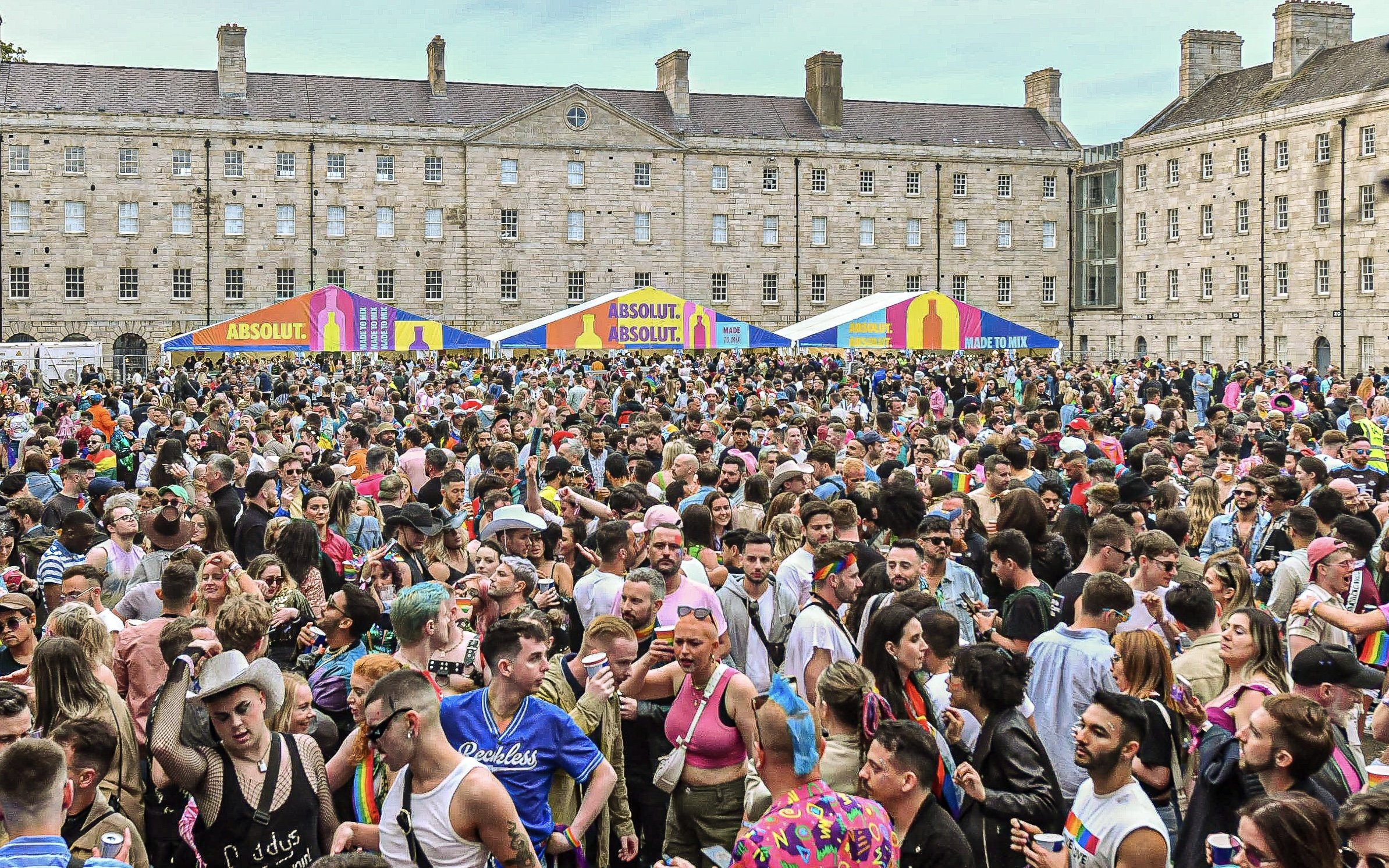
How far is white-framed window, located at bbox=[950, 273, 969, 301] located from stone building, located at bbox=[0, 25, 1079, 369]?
0.09m

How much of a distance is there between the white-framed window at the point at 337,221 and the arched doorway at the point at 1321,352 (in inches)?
1477

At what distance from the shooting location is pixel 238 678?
4.83 meters

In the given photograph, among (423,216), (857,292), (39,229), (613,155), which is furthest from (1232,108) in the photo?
(39,229)

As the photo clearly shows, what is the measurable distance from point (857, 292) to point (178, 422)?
46.6 metres

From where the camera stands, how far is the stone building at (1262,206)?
49250 millimetres

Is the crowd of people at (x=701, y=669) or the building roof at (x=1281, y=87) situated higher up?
the building roof at (x=1281, y=87)

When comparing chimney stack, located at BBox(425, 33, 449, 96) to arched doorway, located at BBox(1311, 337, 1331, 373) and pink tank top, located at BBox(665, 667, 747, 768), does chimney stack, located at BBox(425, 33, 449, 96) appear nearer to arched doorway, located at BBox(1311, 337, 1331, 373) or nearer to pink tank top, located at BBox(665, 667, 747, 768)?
arched doorway, located at BBox(1311, 337, 1331, 373)

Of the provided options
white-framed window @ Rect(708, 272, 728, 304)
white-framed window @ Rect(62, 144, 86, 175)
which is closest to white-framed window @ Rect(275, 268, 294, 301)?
white-framed window @ Rect(62, 144, 86, 175)

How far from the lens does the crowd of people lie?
4.41 m

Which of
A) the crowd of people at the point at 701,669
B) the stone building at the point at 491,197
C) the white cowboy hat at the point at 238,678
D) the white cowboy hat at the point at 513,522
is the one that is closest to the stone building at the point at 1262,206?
the stone building at the point at 491,197

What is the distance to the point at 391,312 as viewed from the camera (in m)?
31.7

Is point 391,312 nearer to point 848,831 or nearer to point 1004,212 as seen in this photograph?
point 848,831

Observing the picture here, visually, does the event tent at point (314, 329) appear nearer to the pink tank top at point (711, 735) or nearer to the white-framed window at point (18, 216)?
the white-framed window at point (18, 216)

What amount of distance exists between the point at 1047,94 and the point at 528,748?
64.0 meters
